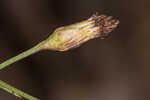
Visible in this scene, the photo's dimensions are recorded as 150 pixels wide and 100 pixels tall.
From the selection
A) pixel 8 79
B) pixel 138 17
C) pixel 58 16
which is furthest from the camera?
pixel 138 17

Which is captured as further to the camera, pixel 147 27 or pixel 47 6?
pixel 147 27

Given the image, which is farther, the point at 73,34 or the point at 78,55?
the point at 78,55

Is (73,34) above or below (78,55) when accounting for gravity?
above

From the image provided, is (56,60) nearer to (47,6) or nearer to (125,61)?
(47,6)

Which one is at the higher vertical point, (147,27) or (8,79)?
(147,27)

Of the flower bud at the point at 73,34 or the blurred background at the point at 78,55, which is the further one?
the blurred background at the point at 78,55

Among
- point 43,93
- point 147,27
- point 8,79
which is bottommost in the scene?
point 43,93

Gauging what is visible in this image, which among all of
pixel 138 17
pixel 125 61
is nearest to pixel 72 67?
pixel 125 61

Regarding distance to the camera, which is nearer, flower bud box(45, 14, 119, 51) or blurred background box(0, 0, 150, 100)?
flower bud box(45, 14, 119, 51)
